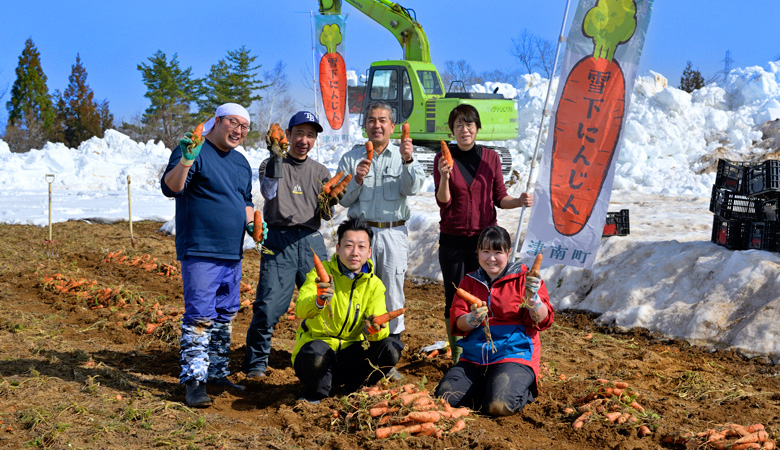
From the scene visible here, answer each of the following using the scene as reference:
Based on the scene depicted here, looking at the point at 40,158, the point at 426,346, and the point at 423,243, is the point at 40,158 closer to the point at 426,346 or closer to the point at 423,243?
the point at 423,243

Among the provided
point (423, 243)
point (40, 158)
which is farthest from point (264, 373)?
point (40, 158)

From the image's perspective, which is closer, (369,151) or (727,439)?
(727,439)

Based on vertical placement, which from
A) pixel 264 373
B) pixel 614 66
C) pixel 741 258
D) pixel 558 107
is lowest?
pixel 264 373

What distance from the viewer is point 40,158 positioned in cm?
2477

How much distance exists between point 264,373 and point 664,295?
13.9ft

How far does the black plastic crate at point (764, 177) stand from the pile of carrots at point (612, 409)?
3.19 meters

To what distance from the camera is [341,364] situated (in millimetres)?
→ 4211

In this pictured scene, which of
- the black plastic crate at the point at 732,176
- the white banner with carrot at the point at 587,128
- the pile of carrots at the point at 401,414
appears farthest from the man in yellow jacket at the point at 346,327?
the black plastic crate at the point at 732,176

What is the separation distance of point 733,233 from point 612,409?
376 centimetres

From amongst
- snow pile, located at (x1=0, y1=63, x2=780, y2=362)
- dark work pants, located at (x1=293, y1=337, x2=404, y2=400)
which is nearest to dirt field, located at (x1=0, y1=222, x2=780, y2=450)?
dark work pants, located at (x1=293, y1=337, x2=404, y2=400)

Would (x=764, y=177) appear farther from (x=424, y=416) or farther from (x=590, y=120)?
(x=424, y=416)

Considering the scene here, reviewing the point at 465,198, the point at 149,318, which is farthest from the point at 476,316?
the point at 149,318

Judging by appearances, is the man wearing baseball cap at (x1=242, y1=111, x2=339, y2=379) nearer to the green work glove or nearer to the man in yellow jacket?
the man in yellow jacket

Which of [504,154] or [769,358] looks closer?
[769,358]
